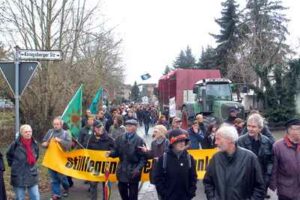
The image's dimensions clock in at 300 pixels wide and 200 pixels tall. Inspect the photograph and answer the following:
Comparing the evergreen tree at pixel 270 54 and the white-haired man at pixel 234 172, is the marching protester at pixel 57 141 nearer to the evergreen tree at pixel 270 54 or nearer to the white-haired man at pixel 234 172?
the white-haired man at pixel 234 172

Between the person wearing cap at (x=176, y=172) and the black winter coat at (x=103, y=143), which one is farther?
the black winter coat at (x=103, y=143)

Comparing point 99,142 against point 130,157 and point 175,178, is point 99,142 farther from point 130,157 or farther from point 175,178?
point 175,178

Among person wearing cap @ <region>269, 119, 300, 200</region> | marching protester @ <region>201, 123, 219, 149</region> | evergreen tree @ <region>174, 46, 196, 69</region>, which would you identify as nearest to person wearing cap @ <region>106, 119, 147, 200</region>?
person wearing cap @ <region>269, 119, 300, 200</region>

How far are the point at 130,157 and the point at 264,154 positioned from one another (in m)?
2.49

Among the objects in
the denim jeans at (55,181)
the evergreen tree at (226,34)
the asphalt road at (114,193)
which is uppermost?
the evergreen tree at (226,34)

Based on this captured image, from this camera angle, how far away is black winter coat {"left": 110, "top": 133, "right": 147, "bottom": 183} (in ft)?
30.1

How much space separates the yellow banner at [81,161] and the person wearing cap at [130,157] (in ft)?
5.33

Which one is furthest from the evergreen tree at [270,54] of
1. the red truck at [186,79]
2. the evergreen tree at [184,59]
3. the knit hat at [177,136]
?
the evergreen tree at [184,59]

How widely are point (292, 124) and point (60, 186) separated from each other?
251 inches

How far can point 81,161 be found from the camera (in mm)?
11125

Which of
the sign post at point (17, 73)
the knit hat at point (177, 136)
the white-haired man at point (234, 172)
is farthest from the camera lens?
the sign post at point (17, 73)

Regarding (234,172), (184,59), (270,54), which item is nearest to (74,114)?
(234,172)

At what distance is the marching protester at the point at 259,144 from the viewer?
7.66 metres

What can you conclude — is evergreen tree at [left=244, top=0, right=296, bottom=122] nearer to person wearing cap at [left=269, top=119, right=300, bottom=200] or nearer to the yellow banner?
the yellow banner
